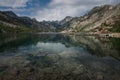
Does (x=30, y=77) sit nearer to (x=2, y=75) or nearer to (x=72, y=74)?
(x=2, y=75)

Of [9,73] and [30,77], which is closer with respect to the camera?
[30,77]

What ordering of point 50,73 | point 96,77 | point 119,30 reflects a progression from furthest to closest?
point 119,30 → point 50,73 → point 96,77

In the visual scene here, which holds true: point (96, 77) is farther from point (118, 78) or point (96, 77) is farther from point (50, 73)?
point (50, 73)

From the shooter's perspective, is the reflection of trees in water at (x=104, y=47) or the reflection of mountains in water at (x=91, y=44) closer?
the reflection of trees in water at (x=104, y=47)

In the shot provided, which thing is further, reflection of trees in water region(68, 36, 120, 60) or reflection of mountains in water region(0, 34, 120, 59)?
reflection of mountains in water region(0, 34, 120, 59)

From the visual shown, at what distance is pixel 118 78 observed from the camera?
3148 cm

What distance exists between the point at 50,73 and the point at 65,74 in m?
3.19

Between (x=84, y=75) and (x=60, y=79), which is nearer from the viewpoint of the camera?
(x=60, y=79)

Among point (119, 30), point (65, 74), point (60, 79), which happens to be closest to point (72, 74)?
point (65, 74)

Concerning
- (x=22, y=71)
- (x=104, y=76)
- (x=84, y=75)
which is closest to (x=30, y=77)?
Result: (x=22, y=71)

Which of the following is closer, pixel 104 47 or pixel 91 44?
pixel 104 47

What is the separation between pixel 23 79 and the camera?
30031mm

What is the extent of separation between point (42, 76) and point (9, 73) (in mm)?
7203

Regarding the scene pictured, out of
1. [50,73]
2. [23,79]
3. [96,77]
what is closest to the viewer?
[23,79]
